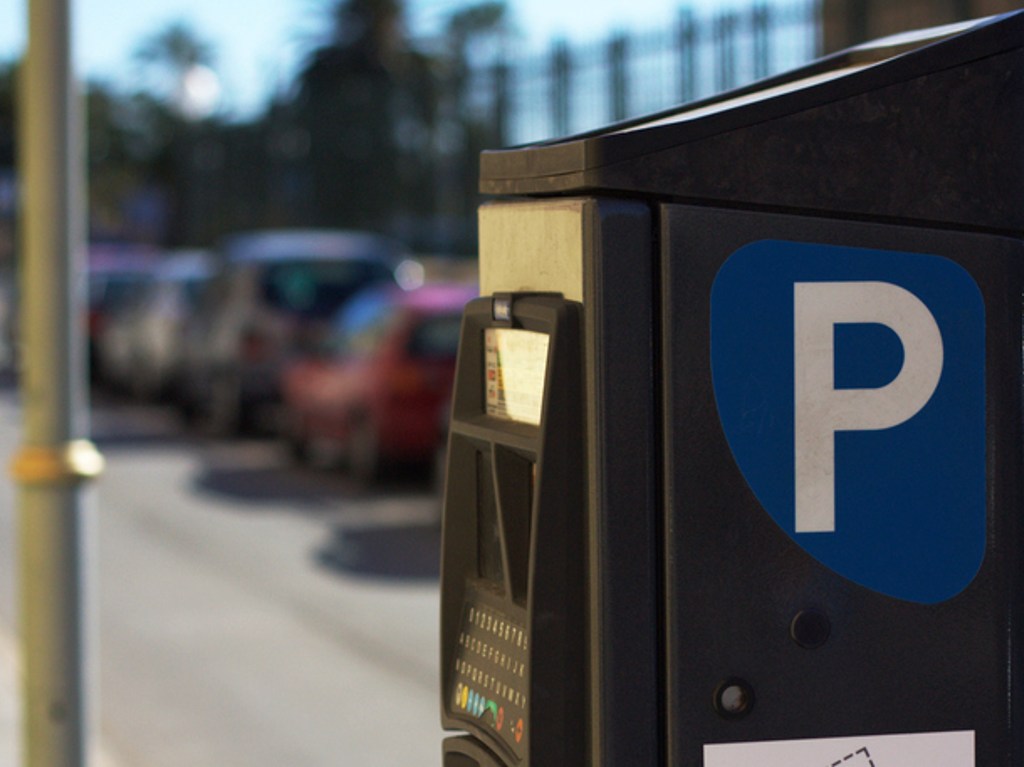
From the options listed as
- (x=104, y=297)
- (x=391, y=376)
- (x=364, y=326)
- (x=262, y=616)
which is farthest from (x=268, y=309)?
(x=104, y=297)

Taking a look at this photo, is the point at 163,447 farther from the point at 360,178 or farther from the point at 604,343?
the point at 604,343

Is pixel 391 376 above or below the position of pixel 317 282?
below

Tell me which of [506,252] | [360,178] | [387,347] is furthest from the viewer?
[360,178]

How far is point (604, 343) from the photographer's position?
2.21 metres

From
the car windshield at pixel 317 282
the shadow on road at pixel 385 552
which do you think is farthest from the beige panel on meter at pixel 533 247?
the car windshield at pixel 317 282

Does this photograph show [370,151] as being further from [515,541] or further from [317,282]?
[515,541]

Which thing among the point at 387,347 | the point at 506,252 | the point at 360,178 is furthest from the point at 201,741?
the point at 360,178

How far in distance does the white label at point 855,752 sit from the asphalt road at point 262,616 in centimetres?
415

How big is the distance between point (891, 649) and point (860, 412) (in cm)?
32

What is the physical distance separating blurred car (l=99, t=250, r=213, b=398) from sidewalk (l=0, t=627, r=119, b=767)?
10847 mm

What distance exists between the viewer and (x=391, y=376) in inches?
494

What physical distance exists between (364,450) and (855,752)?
35.7 ft

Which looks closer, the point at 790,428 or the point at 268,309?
the point at 790,428

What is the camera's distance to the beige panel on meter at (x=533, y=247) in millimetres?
2260
